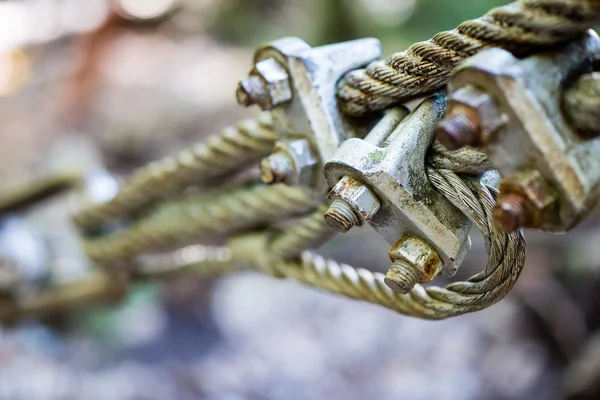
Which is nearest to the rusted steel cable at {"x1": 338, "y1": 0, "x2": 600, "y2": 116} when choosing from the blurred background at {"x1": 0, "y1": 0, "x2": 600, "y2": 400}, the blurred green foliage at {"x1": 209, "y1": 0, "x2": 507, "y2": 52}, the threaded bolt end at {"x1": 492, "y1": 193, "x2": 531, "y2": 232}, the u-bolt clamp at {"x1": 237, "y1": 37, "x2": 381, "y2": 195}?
the u-bolt clamp at {"x1": 237, "y1": 37, "x2": 381, "y2": 195}

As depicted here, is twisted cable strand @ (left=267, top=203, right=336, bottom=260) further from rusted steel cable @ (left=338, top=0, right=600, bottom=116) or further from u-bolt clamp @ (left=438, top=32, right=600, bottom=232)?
u-bolt clamp @ (left=438, top=32, right=600, bottom=232)

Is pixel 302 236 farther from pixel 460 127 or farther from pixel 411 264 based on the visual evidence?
pixel 460 127

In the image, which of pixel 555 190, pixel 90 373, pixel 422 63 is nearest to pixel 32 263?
pixel 90 373

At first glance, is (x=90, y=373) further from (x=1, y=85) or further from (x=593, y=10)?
(x=1, y=85)

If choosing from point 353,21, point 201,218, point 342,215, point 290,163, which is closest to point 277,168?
point 290,163

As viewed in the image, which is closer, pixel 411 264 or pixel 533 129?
pixel 533 129

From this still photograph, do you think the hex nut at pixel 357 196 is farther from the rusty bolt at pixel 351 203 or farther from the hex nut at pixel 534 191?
the hex nut at pixel 534 191

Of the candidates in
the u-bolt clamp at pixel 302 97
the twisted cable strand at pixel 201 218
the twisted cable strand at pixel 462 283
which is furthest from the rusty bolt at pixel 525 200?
the twisted cable strand at pixel 201 218
